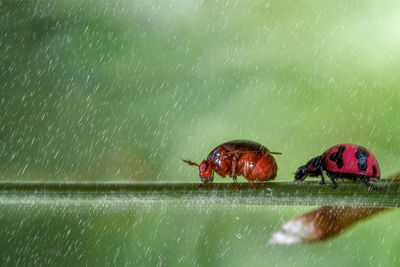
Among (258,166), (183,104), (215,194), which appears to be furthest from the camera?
(183,104)

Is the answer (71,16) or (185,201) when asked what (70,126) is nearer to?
(71,16)

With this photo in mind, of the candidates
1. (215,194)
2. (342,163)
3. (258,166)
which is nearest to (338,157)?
(342,163)

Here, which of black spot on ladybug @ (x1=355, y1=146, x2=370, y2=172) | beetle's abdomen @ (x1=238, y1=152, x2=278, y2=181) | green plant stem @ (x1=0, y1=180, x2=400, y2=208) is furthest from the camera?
beetle's abdomen @ (x1=238, y1=152, x2=278, y2=181)

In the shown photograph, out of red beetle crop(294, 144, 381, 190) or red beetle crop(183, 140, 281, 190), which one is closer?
red beetle crop(294, 144, 381, 190)

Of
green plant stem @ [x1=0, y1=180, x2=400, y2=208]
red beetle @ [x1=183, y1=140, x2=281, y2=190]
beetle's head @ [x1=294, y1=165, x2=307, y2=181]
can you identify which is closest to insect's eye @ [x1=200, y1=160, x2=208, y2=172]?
red beetle @ [x1=183, y1=140, x2=281, y2=190]

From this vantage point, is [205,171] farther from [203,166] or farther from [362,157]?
[362,157]

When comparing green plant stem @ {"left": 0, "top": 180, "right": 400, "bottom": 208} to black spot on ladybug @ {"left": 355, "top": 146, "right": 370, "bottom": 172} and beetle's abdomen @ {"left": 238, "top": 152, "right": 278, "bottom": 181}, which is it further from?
beetle's abdomen @ {"left": 238, "top": 152, "right": 278, "bottom": 181}

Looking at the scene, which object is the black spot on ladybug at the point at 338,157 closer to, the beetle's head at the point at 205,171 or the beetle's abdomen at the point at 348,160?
the beetle's abdomen at the point at 348,160

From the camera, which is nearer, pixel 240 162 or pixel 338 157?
pixel 338 157
